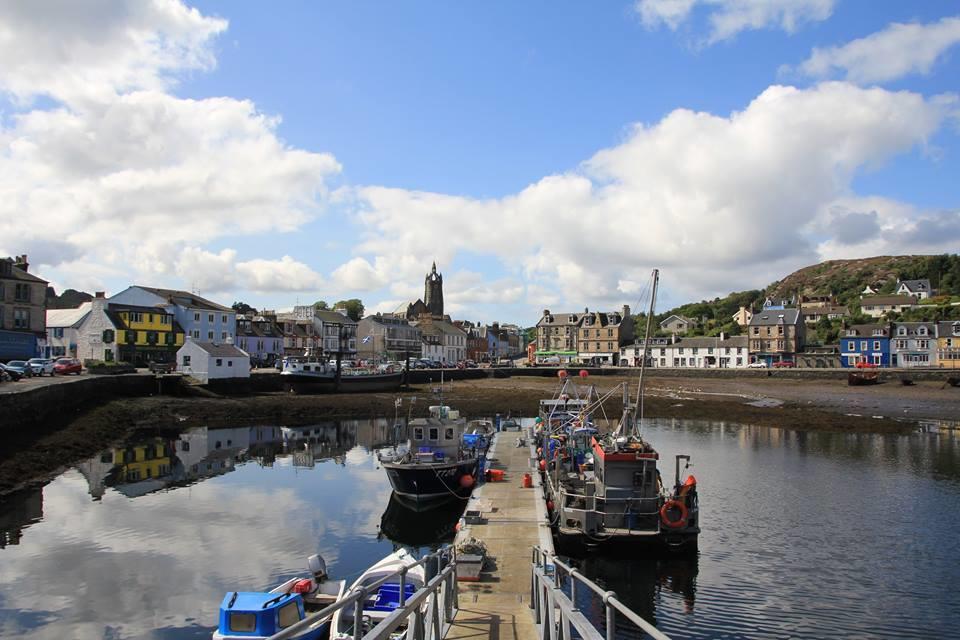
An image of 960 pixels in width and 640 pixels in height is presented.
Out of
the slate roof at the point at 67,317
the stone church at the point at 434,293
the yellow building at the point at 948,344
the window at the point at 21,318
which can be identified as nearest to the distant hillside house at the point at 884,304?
the yellow building at the point at 948,344

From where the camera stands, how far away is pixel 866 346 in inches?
4254

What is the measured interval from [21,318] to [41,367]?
12707 mm

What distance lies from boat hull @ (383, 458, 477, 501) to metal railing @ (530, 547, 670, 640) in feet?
35.9

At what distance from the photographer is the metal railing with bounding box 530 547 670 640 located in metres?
7.25

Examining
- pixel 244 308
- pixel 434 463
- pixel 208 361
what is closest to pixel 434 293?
pixel 244 308

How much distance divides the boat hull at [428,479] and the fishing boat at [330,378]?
49.3 metres

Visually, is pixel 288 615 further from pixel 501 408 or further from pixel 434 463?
pixel 501 408

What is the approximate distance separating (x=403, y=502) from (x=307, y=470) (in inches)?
445

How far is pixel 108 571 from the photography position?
21.3 m

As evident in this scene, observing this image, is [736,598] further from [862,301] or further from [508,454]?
[862,301]

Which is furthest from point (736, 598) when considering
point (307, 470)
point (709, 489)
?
point (307, 470)

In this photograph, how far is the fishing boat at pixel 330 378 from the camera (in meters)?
77.1

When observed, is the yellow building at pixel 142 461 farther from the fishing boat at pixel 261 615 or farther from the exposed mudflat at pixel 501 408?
the fishing boat at pixel 261 615

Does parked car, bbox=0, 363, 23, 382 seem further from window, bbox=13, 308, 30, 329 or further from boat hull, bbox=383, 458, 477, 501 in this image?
boat hull, bbox=383, 458, 477, 501
